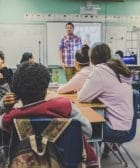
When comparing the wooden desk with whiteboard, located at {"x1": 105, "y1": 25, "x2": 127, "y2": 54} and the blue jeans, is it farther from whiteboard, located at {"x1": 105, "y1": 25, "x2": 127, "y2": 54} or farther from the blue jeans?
whiteboard, located at {"x1": 105, "y1": 25, "x2": 127, "y2": 54}

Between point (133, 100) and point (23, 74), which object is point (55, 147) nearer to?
point (23, 74)

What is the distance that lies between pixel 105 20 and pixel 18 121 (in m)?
6.80

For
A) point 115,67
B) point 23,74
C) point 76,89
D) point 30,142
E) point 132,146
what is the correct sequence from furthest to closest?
point 132,146
point 76,89
point 115,67
point 23,74
point 30,142

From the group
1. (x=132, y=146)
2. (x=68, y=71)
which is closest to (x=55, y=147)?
(x=132, y=146)

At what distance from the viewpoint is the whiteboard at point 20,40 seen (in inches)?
307

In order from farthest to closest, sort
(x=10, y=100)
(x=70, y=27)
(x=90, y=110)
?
(x=70, y=27), (x=90, y=110), (x=10, y=100)

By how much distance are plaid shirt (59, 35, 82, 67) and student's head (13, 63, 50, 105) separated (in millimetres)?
5411

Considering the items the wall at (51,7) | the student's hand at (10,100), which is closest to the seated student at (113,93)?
the student's hand at (10,100)

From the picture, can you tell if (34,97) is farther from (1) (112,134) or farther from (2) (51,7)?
(2) (51,7)

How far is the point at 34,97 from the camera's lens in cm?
169

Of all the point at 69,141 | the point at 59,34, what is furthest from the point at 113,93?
the point at 59,34

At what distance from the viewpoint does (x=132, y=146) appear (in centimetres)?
446

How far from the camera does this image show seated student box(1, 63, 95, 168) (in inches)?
64.5

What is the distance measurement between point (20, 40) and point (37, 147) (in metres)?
6.52
